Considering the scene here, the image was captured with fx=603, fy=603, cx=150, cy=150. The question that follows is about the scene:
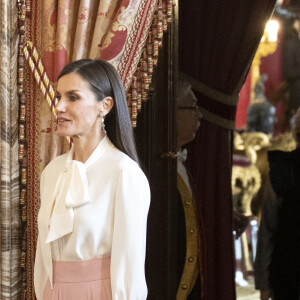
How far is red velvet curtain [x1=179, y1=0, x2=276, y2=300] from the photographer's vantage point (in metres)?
2.52

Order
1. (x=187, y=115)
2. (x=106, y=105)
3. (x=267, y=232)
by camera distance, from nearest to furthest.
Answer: (x=106, y=105), (x=187, y=115), (x=267, y=232)

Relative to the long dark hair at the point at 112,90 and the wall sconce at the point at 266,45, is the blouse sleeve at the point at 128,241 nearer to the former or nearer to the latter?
the long dark hair at the point at 112,90

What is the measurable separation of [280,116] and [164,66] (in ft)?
5.79

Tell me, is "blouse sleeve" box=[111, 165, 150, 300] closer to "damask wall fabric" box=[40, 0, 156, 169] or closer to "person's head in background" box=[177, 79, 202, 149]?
"damask wall fabric" box=[40, 0, 156, 169]

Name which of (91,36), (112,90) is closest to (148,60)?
(91,36)

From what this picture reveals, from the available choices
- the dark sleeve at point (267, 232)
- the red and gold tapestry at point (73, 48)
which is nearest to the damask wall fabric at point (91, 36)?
the red and gold tapestry at point (73, 48)

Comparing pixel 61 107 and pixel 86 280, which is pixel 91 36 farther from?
pixel 86 280

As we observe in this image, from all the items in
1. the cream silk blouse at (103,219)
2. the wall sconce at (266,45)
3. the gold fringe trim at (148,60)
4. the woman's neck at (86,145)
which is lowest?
the cream silk blouse at (103,219)

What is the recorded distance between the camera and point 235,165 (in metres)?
3.72

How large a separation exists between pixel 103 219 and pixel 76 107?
0.30 meters

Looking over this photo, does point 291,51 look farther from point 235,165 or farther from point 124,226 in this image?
point 124,226

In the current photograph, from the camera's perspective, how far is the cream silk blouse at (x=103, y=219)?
4.92ft

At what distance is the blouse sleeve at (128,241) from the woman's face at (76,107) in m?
0.18

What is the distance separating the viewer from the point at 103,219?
1.53 meters
